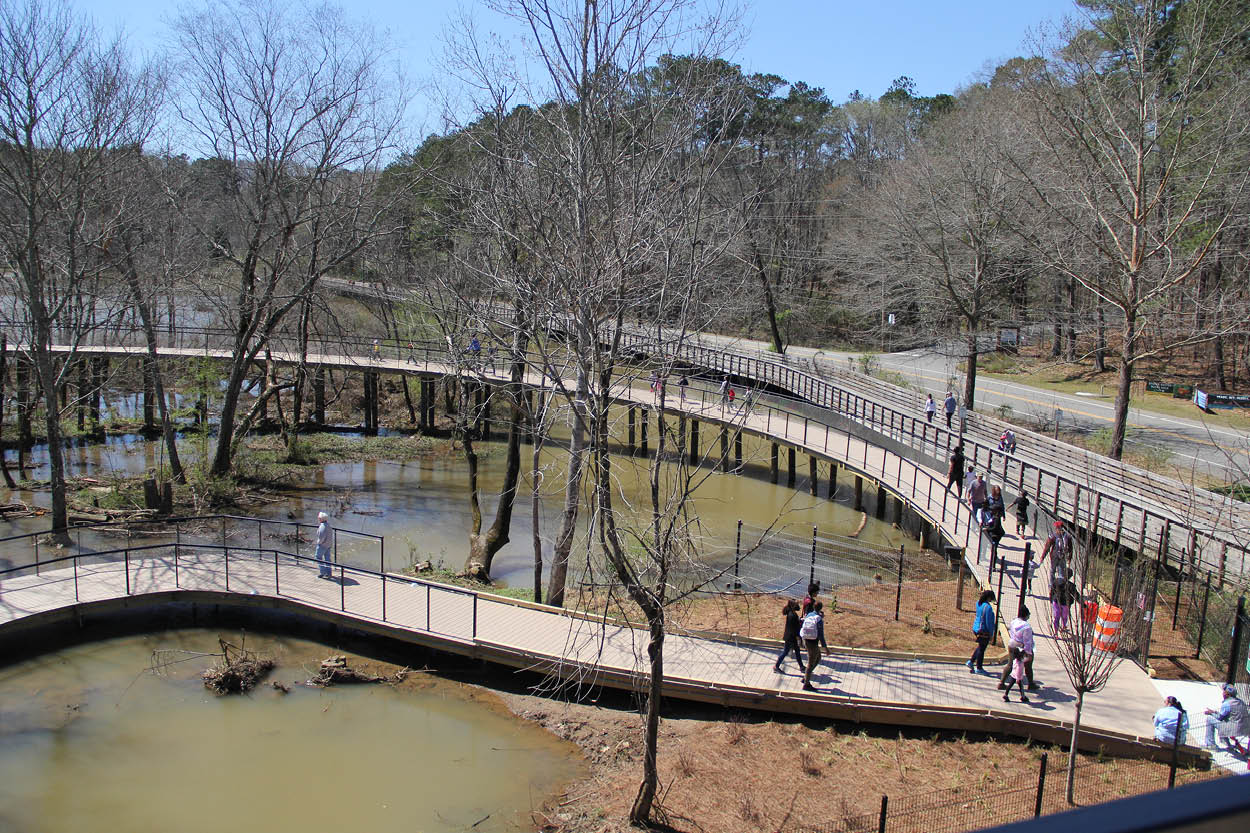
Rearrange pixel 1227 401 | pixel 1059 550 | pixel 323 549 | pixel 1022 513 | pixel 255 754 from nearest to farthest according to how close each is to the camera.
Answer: pixel 255 754
pixel 1059 550
pixel 323 549
pixel 1022 513
pixel 1227 401

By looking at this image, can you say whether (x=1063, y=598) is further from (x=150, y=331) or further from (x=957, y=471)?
(x=150, y=331)

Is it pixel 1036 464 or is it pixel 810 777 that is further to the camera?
pixel 1036 464

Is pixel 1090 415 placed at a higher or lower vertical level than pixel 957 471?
higher

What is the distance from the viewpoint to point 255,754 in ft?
44.8

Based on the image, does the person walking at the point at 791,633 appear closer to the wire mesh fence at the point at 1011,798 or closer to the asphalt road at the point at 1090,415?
the wire mesh fence at the point at 1011,798

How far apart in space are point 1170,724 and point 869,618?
649 centimetres

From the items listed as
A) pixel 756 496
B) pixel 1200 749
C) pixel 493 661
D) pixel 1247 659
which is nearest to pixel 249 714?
pixel 493 661

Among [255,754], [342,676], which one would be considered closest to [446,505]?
[342,676]

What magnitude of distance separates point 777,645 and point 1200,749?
6.26m

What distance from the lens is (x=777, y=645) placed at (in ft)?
52.0

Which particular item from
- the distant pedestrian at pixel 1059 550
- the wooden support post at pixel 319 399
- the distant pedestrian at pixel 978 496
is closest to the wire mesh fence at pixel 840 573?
the distant pedestrian at pixel 978 496

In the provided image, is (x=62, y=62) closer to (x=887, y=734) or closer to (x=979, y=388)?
(x=887, y=734)

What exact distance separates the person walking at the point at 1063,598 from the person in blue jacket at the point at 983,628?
37.7 inches

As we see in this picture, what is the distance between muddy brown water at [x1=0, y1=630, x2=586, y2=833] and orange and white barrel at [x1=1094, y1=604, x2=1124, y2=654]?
24.9 feet
